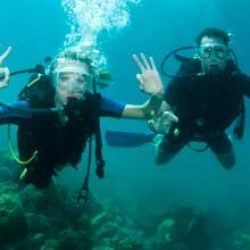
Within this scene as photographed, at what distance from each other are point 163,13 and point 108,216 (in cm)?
5592

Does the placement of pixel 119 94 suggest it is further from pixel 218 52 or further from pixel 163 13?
pixel 218 52

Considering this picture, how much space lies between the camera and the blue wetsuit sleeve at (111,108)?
633 centimetres

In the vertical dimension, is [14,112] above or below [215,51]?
below

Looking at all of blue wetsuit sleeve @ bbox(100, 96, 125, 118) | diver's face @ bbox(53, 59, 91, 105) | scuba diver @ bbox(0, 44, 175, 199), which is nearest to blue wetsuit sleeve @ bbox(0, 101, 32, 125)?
scuba diver @ bbox(0, 44, 175, 199)

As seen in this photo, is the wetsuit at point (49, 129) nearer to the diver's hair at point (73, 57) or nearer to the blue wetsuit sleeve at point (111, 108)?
the blue wetsuit sleeve at point (111, 108)

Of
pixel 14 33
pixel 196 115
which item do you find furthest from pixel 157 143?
pixel 14 33

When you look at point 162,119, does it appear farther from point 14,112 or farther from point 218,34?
point 218,34

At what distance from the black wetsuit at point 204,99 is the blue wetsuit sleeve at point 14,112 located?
320 cm

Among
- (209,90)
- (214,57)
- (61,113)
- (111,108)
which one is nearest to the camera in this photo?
(61,113)

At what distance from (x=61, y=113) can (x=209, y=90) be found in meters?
3.13

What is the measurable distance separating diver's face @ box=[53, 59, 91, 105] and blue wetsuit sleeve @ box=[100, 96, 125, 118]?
342 mm

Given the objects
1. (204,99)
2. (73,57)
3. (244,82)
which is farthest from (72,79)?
(244,82)

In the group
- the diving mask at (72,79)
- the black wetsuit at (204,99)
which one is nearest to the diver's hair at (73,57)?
the diving mask at (72,79)

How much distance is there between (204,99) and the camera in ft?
26.2
